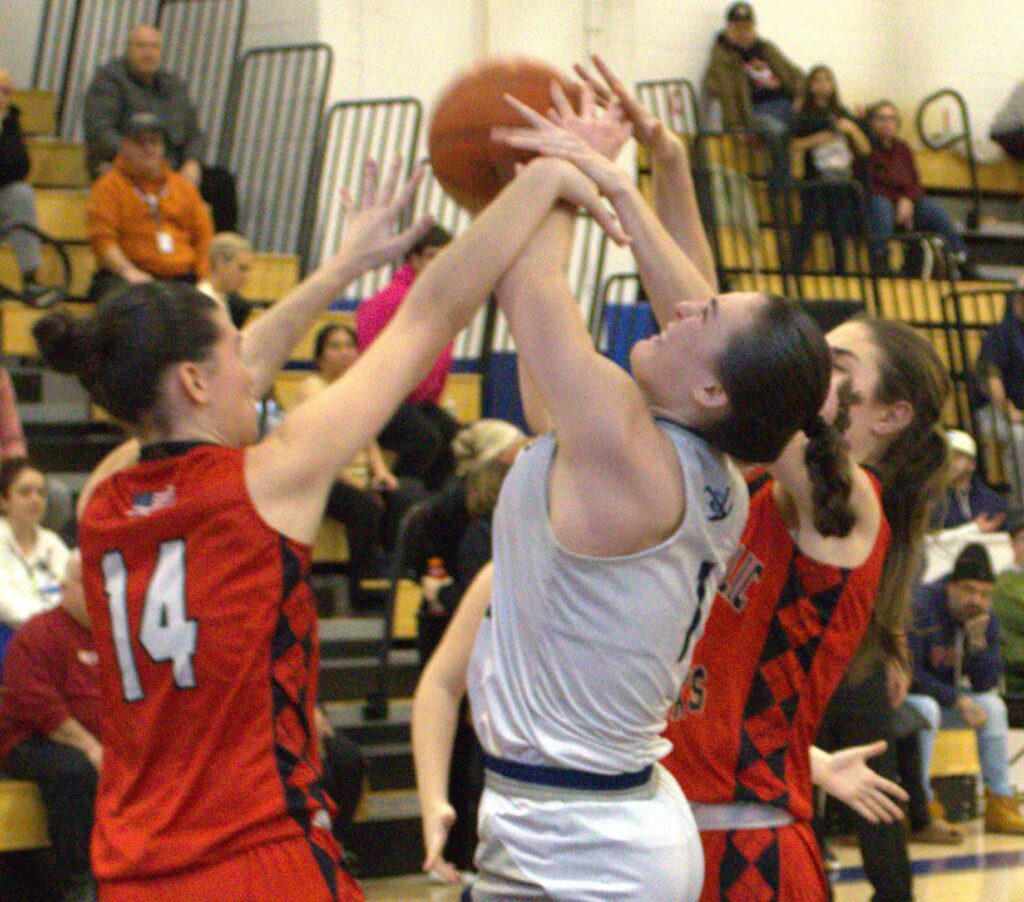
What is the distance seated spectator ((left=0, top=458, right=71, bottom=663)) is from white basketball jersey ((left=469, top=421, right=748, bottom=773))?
148 inches

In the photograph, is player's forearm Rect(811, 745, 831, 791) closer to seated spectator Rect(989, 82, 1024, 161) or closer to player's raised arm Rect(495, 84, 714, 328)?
player's raised arm Rect(495, 84, 714, 328)

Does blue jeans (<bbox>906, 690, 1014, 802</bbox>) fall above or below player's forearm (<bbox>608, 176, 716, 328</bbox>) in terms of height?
below

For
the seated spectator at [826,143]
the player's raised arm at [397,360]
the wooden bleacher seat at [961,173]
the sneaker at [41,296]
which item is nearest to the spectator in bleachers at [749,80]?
the seated spectator at [826,143]

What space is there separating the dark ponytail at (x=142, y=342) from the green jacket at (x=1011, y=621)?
245 inches

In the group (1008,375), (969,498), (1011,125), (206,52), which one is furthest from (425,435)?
Result: (1011,125)

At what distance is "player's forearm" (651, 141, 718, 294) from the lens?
270 cm

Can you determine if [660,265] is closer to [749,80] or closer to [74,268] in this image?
[74,268]

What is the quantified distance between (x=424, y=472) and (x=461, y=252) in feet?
17.0

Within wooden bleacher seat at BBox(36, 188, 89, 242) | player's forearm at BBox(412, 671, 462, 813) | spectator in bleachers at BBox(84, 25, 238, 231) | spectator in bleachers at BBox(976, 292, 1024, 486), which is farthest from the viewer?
spectator in bleachers at BBox(976, 292, 1024, 486)

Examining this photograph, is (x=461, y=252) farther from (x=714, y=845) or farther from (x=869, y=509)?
(x=714, y=845)

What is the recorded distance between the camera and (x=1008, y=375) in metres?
9.82

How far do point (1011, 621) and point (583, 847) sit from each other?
640cm

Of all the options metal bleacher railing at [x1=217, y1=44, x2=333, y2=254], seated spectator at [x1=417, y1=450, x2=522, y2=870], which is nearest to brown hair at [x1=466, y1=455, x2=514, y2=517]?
seated spectator at [x1=417, y1=450, x2=522, y2=870]

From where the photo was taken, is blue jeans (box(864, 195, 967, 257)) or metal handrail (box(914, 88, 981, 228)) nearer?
blue jeans (box(864, 195, 967, 257))
